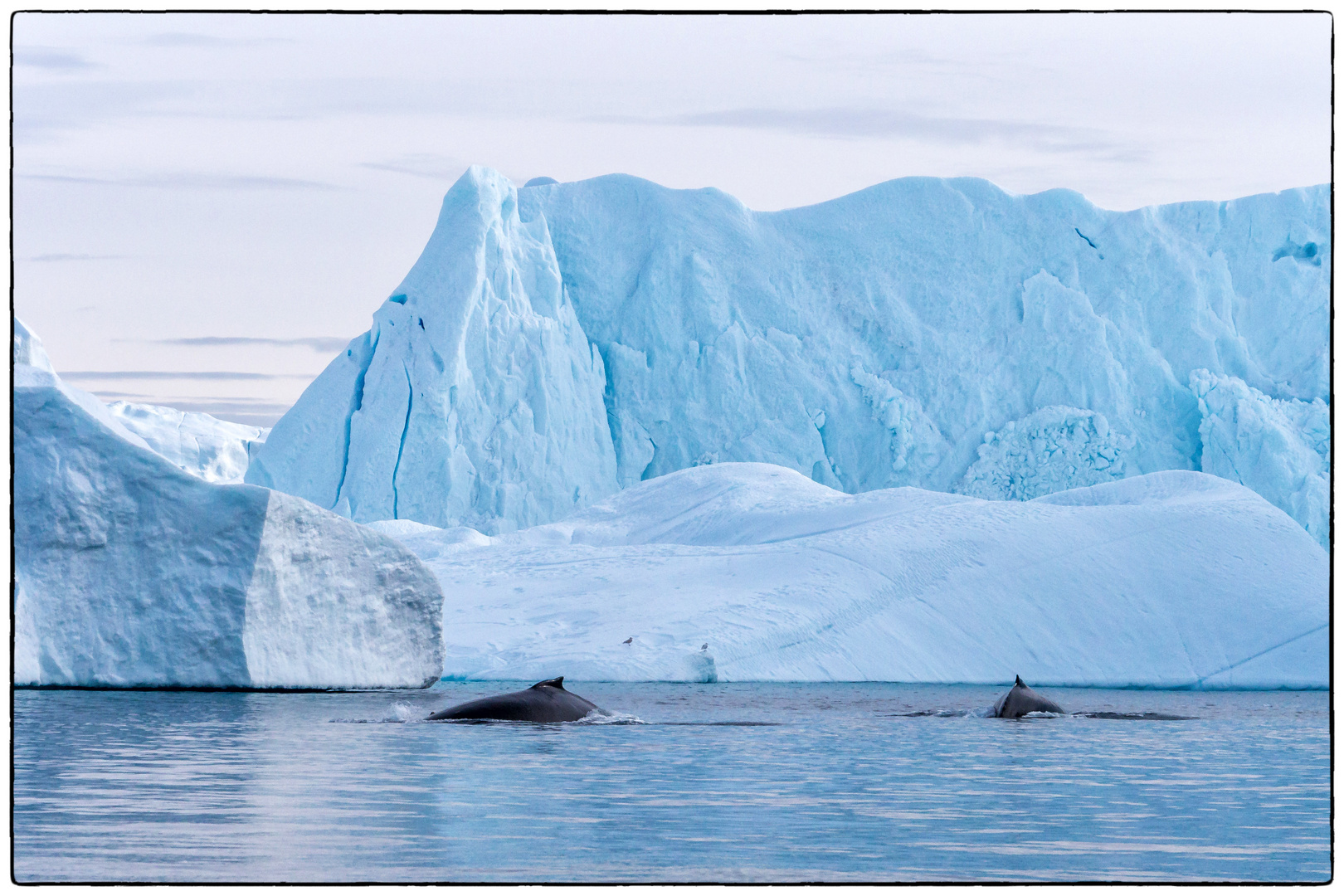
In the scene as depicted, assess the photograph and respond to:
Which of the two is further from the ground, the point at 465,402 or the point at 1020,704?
the point at 465,402

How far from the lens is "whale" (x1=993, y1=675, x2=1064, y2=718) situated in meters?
16.8

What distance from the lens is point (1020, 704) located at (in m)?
17.0

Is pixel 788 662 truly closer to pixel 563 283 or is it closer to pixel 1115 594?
pixel 1115 594

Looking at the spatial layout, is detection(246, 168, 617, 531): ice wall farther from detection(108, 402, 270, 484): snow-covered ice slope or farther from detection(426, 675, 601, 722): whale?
detection(426, 675, 601, 722): whale

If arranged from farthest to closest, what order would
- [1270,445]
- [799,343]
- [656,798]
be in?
1. [799,343]
2. [1270,445]
3. [656,798]

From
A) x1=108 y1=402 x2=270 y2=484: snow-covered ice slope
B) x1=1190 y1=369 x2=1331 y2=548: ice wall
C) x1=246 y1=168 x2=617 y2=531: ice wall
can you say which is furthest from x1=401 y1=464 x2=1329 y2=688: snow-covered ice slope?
x1=108 y1=402 x2=270 y2=484: snow-covered ice slope

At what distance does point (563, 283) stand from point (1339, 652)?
119 feet

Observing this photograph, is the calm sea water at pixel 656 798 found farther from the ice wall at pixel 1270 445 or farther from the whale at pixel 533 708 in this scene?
the ice wall at pixel 1270 445

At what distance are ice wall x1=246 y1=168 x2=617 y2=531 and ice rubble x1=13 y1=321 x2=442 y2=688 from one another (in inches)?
783

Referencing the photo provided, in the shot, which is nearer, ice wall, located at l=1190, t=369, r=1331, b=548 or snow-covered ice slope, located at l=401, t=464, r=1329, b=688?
snow-covered ice slope, located at l=401, t=464, r=1329, b=688

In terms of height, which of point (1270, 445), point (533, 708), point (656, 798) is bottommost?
point (533, 708)

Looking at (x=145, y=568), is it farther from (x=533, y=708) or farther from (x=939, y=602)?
(x=939, y=602)

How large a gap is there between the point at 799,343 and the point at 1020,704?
28.0m

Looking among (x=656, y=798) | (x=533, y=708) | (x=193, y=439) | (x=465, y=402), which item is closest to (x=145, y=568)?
(x=533, y=708)
